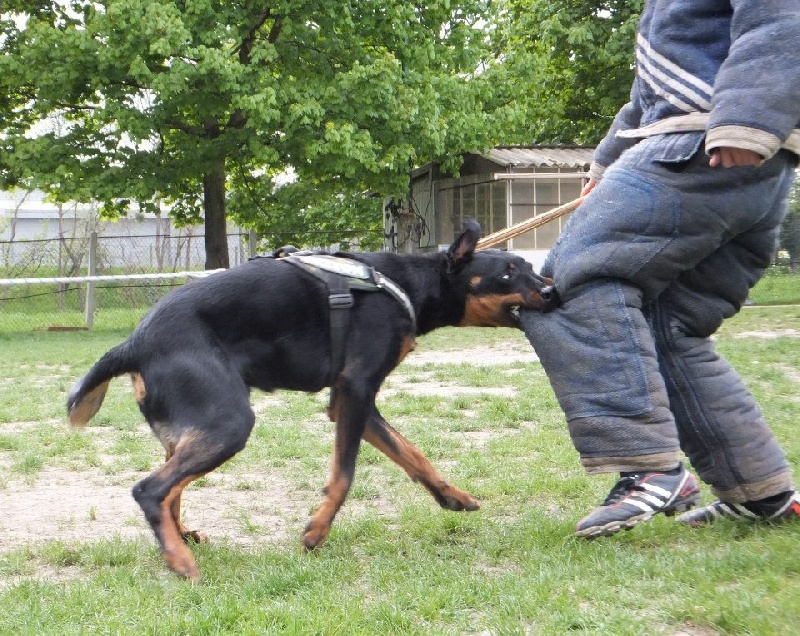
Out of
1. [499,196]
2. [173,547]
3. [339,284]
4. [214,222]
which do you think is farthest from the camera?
[499,196]

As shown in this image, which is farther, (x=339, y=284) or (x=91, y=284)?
(x=91, y=284)

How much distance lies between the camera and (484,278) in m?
4.39

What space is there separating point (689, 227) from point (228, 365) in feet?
5.77

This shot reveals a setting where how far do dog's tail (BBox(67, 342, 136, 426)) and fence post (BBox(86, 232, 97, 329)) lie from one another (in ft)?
50.7

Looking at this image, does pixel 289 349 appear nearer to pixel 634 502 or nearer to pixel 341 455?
pixel 341 455

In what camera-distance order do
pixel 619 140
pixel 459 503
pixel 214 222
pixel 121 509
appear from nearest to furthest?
pixel 619 140
pixel 459 503
pixel 121 509
pixel 214 222

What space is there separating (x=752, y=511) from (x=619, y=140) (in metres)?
1.57

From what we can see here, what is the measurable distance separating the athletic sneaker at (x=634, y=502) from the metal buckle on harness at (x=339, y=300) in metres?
1.24

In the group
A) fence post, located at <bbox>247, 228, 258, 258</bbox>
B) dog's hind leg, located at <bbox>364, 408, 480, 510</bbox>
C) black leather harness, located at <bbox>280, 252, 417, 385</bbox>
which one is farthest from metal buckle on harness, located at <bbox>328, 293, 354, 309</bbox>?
fence post, located at <bbox>247, 228, 258, 258</bbox>

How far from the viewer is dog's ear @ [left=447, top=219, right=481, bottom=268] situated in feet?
14.3

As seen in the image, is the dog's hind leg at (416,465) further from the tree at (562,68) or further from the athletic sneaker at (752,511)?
the tree at (562,68)

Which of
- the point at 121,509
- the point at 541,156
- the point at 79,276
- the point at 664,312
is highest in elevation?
the point at 541,156

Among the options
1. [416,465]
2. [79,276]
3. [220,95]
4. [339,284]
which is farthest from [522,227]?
[79,276]

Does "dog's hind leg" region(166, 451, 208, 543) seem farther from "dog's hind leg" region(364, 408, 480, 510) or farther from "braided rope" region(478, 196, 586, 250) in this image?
"braided rope" region(478, 196, 586, 250)
